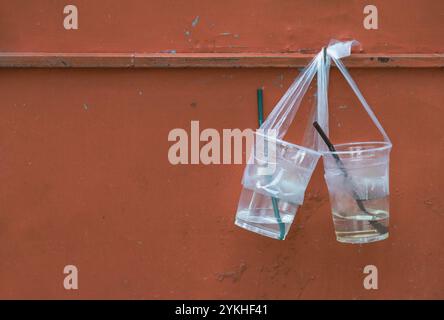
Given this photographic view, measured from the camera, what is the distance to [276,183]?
8.66 feet

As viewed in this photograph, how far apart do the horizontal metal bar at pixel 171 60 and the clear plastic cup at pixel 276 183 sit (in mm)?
344

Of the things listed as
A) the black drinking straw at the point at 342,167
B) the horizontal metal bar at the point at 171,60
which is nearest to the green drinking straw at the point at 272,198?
the horizontal metal bar at the point at 171,60

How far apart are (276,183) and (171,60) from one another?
0.68m

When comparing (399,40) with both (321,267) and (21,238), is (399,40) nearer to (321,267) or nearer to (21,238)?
(321,267)

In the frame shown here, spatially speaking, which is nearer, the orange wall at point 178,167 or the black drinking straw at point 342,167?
the black drinking straw at point 342,167

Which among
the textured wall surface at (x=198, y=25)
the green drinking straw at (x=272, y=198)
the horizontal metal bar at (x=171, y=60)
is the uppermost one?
the textured wall surface at (x=198, y=25)

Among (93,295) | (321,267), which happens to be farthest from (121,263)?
(321,267)

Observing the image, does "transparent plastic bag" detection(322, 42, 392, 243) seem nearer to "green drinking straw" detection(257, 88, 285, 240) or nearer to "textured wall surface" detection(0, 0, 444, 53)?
"green drinking straw" detection(257, 88, 285, 240)

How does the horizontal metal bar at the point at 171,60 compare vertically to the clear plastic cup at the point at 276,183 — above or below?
above

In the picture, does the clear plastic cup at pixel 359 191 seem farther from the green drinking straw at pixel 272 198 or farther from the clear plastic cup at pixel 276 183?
the green drinking straw at pixel 272 198

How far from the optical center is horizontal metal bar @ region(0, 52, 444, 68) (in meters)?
2.73

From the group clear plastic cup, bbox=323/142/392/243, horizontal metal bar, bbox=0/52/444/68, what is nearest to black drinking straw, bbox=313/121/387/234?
clear plastic cup, bbox=323/142/392/243

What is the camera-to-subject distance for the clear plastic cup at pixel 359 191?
2.60 meters

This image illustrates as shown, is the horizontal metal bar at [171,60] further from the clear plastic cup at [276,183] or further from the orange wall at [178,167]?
the clear plastic cup at [276,183]
